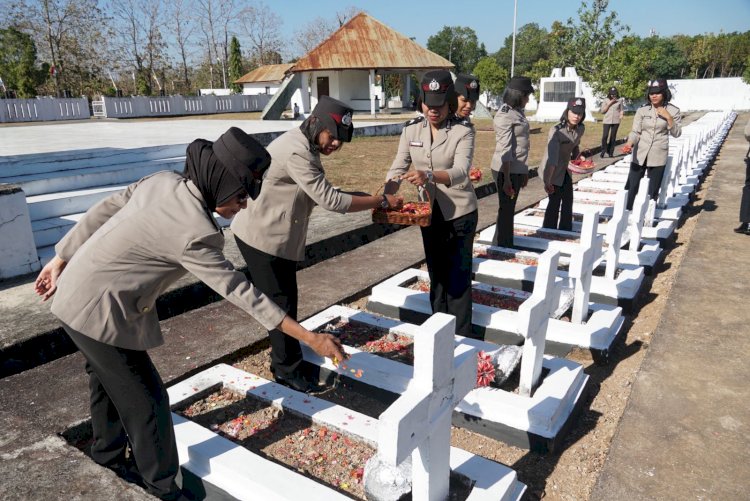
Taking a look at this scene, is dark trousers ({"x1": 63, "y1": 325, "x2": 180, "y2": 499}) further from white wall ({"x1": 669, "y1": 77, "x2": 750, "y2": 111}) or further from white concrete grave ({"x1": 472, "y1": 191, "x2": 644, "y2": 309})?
white wall ({"x1": 669, "y1": 77, "x2": 750, "y2": 111})

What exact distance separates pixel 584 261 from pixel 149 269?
275 cm

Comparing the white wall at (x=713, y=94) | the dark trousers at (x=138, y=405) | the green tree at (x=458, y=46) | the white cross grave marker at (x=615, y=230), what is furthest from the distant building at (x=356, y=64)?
the green tree at (x=458, y=46)

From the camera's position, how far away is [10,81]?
36.5 meters

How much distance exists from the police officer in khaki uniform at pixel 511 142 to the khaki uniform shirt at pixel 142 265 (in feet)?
11.9

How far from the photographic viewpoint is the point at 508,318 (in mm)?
3871

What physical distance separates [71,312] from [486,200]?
24.1ft

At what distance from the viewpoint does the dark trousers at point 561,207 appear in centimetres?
621

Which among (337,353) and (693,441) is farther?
(693,441)

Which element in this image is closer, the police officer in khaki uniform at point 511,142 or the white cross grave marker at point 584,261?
the white cross grave marker at point 584,261

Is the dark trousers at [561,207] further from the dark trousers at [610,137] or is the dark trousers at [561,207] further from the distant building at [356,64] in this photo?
the distant building at [356,64]

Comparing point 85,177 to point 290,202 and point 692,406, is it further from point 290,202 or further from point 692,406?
point 692,406

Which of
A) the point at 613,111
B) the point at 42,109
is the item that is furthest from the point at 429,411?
the point at 42,109

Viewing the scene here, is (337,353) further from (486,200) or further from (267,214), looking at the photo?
(486,200)

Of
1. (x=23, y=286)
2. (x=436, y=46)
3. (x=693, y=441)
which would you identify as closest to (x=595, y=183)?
(x=693, y=441)
